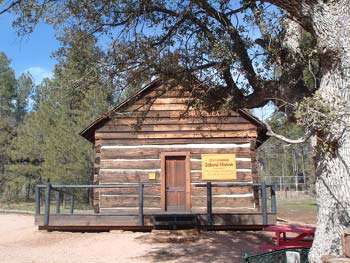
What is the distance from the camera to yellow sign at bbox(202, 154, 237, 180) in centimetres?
1714

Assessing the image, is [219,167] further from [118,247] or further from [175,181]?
[118,247]

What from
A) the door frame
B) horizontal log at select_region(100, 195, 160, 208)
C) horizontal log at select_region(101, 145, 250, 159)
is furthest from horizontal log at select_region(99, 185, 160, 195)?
horizontal log at select_region(101, 145, 250, 159)

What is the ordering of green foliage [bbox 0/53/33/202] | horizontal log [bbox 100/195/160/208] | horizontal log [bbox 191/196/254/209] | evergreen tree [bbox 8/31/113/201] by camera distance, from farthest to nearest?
green foliage [bbox 0/53/33/202], evergreen tree [bbox 8/31/113/201], horizontal log [bbox 100/195/160/208], horizontal log [bbox 191/196/254/209]

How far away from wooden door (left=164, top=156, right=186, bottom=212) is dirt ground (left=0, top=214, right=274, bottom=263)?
2.66 m

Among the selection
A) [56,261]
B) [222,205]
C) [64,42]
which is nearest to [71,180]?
[222,205]

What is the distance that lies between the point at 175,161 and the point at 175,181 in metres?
0.68

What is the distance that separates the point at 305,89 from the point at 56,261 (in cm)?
675

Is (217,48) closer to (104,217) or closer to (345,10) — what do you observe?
(345,10)

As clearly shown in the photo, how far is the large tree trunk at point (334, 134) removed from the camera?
6.07m

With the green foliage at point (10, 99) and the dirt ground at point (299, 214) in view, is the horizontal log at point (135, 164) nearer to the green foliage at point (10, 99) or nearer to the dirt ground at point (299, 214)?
the dirt ground at point (299, 214)

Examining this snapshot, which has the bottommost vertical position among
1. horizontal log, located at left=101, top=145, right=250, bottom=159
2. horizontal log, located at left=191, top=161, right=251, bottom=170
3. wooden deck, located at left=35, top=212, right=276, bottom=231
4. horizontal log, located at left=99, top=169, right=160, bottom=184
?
wooden deck, located at left=35, top=212, right=276, bottom=231

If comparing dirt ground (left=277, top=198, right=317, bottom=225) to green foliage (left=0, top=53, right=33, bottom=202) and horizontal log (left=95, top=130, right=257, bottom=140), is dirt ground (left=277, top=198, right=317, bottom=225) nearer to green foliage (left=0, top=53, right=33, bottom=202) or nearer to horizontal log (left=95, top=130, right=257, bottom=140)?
horizontal log (left=95, top=130, right=257, bottom=140)

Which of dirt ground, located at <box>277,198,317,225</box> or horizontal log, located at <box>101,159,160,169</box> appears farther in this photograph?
dirt ground, located at <box>277,198,317,225</box>

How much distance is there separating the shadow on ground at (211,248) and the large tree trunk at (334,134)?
4763mm
